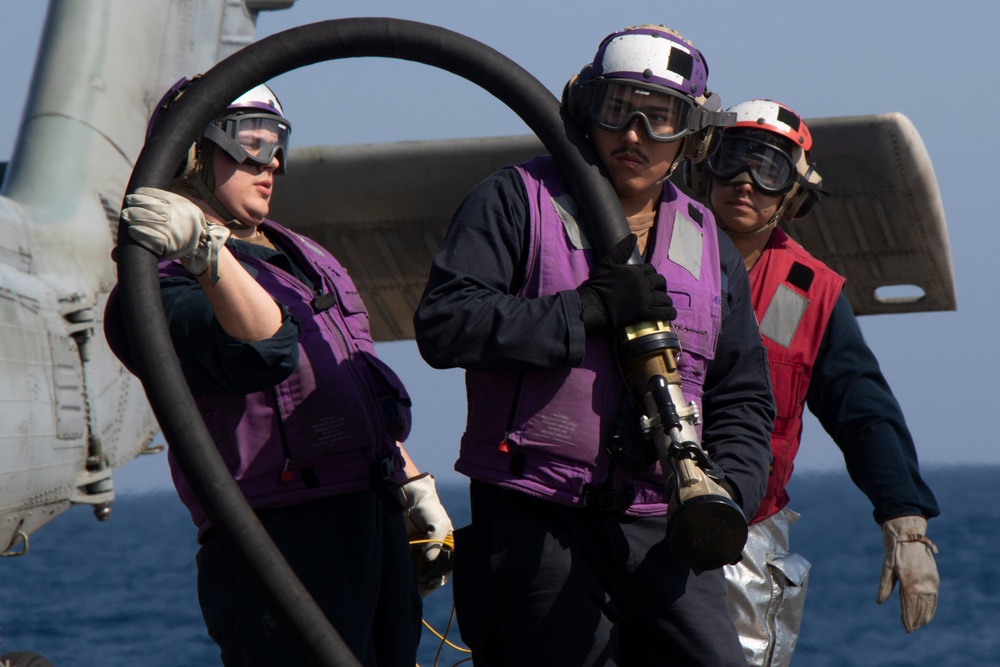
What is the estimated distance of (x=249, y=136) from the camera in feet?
12.0

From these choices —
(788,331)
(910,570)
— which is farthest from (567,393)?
(910,570)

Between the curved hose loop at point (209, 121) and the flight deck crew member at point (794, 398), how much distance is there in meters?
1.52

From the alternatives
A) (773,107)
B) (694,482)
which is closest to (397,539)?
(694,482)

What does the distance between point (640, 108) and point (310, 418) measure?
121 cm

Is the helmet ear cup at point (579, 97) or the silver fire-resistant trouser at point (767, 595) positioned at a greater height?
the helmet ear cup at point (579, 97)

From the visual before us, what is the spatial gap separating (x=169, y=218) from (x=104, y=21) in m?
5.94

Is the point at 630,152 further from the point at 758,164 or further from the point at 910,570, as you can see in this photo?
the point at 910,570

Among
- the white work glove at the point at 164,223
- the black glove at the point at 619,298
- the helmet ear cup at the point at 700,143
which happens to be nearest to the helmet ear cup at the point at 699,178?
the helmet ear cup at the point at 700,143

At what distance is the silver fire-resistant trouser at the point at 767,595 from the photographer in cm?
469

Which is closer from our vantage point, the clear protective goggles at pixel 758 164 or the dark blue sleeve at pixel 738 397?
the dark blue sleeve at pixel 738 397

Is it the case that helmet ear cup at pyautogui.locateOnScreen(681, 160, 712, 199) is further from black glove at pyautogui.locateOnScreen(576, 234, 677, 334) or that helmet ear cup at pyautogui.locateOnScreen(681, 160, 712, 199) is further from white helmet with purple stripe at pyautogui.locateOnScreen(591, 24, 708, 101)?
black glove at pyautogui.locateOnScreen(576, 234, 677, 334)

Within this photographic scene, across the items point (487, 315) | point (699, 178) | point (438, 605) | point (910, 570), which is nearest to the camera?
point (487, 315)

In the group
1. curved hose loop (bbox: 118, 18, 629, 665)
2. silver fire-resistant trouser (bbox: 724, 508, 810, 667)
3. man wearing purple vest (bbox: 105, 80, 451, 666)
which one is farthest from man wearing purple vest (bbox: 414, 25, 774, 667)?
silver fire-resistant trouser (bbox: 724, 508, 810, 667)

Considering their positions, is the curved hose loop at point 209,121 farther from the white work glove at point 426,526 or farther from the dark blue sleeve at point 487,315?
the white work glove at point 426,526
